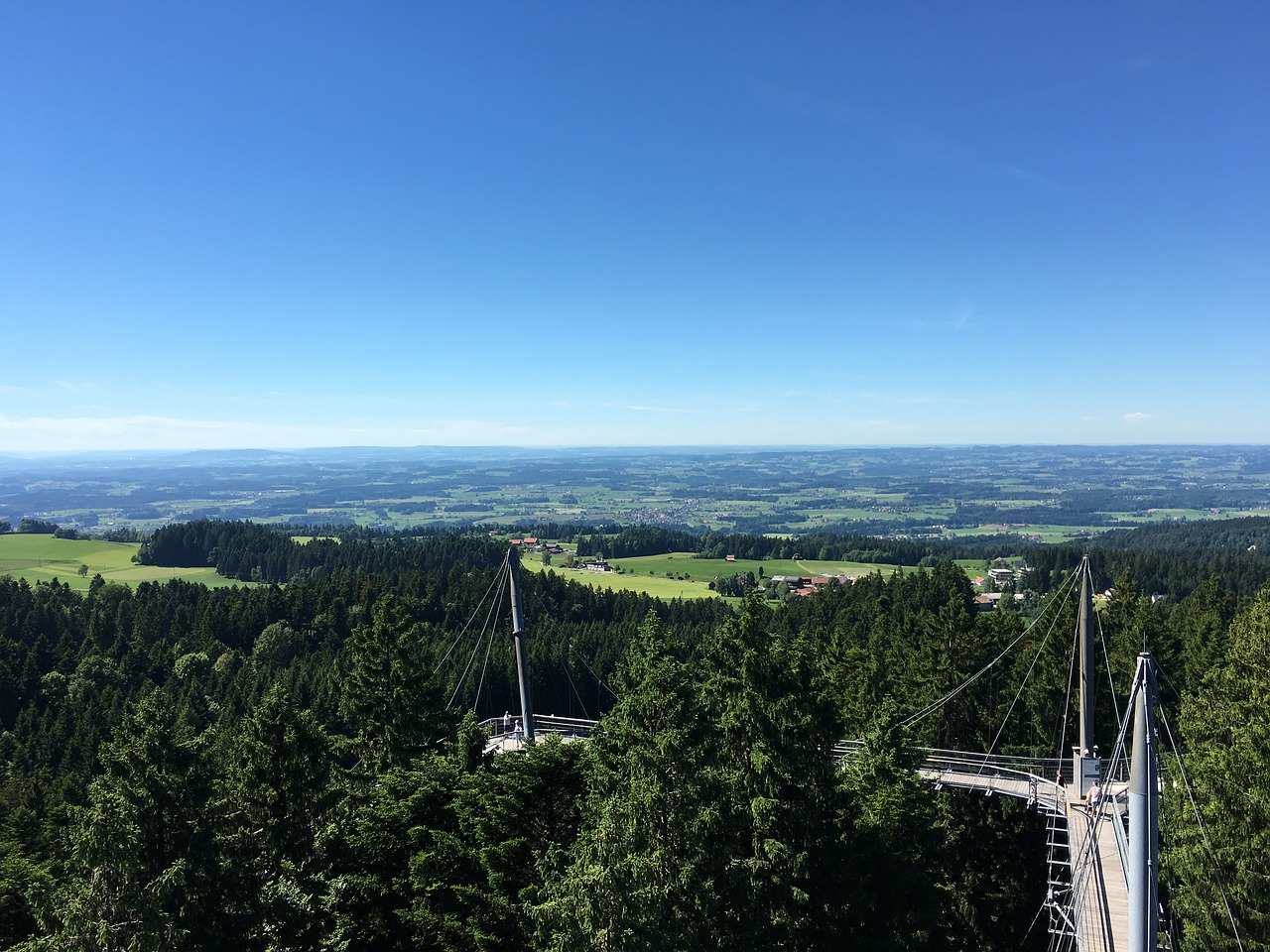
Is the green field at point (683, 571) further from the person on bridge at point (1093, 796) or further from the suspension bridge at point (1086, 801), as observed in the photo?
the person on bridge at point (1093, 796)

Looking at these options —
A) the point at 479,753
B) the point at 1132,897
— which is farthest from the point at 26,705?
the point at 1132,897

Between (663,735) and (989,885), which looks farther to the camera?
(989,885)

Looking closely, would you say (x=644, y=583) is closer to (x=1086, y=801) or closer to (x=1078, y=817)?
(x=1086, y=801)

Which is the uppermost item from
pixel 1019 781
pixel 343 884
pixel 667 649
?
pixel 667 649

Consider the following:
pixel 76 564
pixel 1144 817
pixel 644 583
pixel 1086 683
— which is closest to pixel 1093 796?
pixel 1086 683

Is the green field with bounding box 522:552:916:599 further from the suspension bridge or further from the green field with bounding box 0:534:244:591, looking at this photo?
the suspension bridge

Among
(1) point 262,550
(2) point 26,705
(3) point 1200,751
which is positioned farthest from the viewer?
(1) point 262,550

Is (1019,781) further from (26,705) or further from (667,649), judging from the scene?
(26,705)
